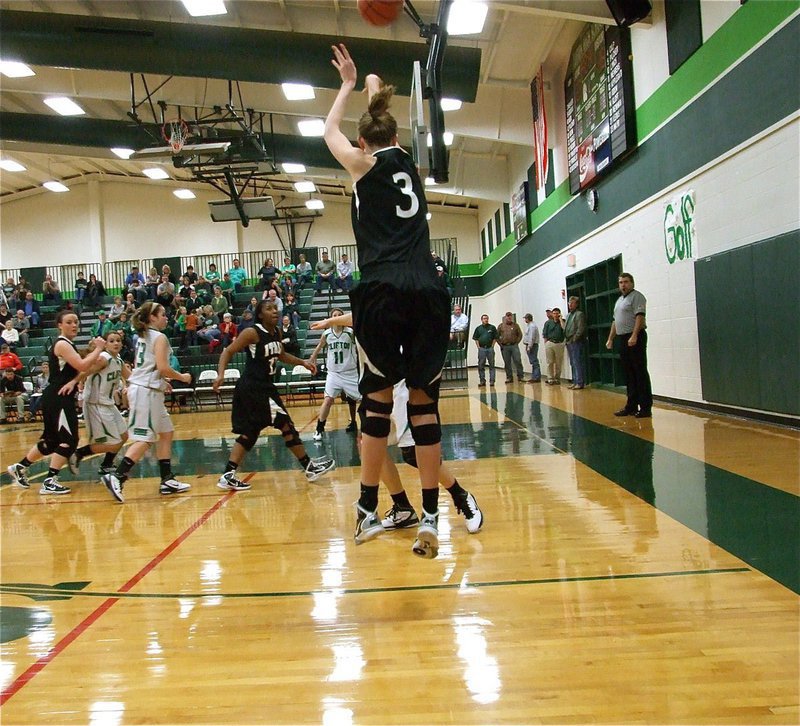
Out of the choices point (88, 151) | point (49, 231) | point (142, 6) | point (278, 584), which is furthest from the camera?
point (49, 231)

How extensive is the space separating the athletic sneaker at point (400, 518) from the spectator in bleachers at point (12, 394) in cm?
1385

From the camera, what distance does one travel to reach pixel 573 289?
1473 centimetres

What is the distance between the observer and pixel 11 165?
23031mm

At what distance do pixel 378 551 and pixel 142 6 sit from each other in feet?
40.2

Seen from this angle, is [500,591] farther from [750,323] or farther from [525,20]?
[525,20]

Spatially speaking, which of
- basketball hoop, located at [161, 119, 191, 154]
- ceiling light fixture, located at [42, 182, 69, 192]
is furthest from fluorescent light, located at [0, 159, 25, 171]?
basketball hoop, located at [161, 119, 191, 154]

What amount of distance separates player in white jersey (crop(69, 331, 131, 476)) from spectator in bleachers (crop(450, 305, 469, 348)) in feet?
37.8

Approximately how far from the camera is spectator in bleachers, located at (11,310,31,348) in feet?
61.9

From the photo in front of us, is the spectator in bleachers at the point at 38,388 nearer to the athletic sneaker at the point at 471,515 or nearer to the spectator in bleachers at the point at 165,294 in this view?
the spectator in bleachers at the point at 165,294

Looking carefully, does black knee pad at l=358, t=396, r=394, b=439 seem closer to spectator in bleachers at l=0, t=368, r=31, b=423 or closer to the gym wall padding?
the gym wall padding

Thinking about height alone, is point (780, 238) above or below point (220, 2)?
below

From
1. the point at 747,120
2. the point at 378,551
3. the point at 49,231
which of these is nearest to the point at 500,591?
the point at 378,551

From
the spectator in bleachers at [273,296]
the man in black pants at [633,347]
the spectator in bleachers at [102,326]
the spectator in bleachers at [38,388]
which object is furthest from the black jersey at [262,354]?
the spectator in bleachers at [102,326]

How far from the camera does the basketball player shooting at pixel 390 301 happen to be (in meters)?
2.72
